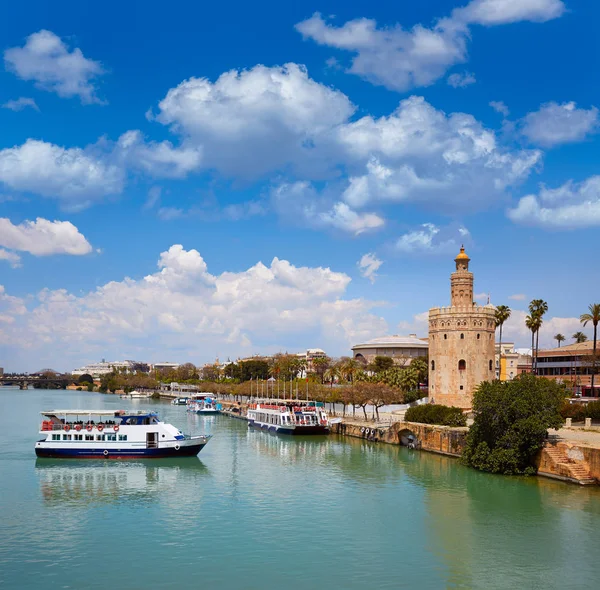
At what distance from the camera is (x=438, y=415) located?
52.9 meters

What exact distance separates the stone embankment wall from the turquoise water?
1.58 meters

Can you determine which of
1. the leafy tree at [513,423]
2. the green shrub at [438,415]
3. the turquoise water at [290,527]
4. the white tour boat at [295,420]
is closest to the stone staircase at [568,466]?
the leafy tree at [513,423]

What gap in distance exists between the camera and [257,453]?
5356 cm

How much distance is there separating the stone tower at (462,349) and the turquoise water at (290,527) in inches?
747

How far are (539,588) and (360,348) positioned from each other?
12532cm

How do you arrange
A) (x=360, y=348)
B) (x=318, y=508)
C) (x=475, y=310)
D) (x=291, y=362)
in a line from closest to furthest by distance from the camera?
(x=318, y=508)
(x=475, y=310)
(x=291, y=362)
(x=360, y=348)

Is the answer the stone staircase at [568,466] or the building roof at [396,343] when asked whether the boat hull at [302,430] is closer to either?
the stone staircase at [568,466]

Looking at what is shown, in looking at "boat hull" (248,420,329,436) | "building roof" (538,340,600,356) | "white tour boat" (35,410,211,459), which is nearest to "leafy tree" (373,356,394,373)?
"building roof" (538,340,600,356)

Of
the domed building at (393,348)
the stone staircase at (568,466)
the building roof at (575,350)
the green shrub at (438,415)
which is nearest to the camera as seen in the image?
the stone staircase at (568,466)

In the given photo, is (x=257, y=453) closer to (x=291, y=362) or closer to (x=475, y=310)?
(x=475, y=310)

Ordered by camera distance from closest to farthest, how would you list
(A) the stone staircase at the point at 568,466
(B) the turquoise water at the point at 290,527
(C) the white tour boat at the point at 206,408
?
(B) the turquoise water at the point at 290,527 < (A) the stone staircase at the point at 568,466 < (C) the white tour boat at the point at 206,408

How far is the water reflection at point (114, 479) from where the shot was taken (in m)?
35.0

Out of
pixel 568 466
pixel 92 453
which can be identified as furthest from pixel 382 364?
pixel 568 466

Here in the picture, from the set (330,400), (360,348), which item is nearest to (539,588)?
(330,400)
